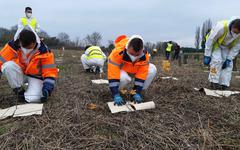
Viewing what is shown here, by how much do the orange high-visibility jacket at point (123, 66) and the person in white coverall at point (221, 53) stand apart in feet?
5.66

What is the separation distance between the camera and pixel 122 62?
3232 mm

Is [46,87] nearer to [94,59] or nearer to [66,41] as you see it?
[94,59]

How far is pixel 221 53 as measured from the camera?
175 inches

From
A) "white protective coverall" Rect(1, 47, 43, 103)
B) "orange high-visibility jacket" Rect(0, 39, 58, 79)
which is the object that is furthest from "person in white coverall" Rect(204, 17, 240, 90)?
"white protective coverall" Rect(1, 47, 43, 103)

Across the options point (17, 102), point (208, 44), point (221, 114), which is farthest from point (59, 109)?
point (208, 44)

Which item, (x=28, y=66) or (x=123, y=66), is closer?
(x=28, y=66)

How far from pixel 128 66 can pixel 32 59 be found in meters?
1.27

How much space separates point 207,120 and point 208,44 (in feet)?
7.32

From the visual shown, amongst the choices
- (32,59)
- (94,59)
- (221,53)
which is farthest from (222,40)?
(32,59)

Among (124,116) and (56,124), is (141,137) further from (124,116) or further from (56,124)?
(56,124)

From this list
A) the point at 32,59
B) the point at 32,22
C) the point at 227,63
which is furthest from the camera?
the point at 32,22

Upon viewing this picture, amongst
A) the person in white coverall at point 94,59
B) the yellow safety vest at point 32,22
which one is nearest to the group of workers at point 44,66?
the person in white coverall at point 94,59

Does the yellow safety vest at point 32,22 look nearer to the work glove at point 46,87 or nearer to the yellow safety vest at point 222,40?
the work glove at point 46,87

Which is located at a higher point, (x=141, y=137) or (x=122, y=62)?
(x=122, y=62)
